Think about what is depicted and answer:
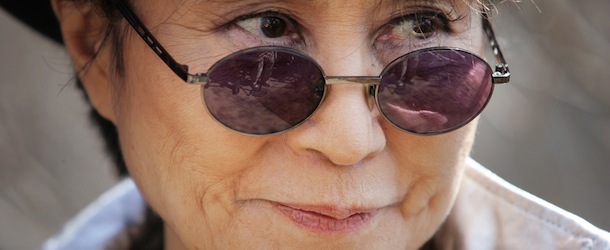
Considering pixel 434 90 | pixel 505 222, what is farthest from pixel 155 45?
pixel 505 222

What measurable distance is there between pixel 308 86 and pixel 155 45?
0.36m

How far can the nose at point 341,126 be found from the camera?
1863 millimetres

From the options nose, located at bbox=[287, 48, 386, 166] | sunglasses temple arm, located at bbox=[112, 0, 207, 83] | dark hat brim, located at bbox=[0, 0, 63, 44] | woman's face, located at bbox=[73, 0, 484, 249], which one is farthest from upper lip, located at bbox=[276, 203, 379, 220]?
dark hat brim, located at bbox=[0, 0, 63, 44]

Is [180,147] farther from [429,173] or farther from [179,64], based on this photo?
[429,173]

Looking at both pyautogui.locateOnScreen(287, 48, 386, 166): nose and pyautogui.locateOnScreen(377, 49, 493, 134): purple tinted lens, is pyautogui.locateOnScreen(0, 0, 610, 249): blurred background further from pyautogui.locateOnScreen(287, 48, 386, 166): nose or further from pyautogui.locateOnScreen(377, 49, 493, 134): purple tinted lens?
pyautogui.locateOnScreen(287, 48, 386, 166): nose

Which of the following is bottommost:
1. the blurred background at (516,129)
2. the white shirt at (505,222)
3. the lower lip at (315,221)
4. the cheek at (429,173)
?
the blurred background at (516,129)

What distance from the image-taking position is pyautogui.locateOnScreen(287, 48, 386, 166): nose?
73.4 inches

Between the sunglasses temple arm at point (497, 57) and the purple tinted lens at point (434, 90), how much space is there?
3cm

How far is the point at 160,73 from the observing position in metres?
2.01

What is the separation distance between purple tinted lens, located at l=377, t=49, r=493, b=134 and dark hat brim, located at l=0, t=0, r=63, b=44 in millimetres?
1211

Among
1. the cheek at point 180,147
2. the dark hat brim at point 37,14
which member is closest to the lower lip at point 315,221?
the cheek at point 180,147

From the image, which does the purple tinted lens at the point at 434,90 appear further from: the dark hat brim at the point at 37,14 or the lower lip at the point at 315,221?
the dark hat brim at the point at 37,14

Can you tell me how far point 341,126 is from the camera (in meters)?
1.86

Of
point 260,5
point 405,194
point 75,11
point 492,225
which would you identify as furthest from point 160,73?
point 492,225
